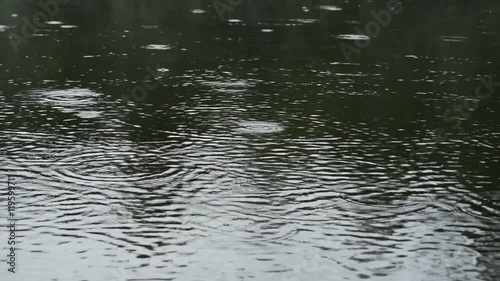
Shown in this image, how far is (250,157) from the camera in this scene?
658 inches

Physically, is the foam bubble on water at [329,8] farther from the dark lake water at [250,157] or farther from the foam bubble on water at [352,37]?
the dark lake water at [250,157]

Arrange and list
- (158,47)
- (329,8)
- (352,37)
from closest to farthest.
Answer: (158,47) → (352,37) → (329,8)

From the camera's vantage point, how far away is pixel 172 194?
14391 mm

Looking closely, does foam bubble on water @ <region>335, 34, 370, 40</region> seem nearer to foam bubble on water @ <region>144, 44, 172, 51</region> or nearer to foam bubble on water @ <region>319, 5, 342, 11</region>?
foam bubble on water @ <region>144, 44, 172, 51</region>

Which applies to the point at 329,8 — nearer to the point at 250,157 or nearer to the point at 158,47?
the point at 158,47

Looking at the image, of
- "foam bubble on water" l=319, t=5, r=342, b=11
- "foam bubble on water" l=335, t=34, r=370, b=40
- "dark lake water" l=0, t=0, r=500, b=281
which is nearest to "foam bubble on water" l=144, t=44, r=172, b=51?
"dark lake water" l=0, t=0, r=500, b=281

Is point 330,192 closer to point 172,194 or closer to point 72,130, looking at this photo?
point 172,194

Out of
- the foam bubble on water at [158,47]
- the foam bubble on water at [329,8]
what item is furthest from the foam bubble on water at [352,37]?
the foam bubble on water at [329,8]

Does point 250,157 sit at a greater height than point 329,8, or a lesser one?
lesser

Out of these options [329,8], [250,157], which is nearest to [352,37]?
[329,8]

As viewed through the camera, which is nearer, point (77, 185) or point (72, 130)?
point (77, 185)

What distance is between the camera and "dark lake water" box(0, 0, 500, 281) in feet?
39.0

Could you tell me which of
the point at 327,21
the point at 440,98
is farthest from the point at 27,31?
the point at 440,98

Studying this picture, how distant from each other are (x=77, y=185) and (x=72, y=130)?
415cm
